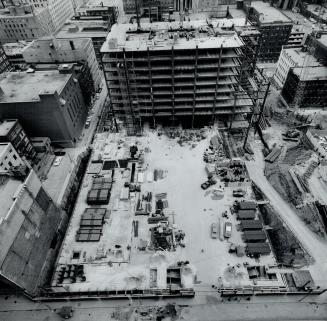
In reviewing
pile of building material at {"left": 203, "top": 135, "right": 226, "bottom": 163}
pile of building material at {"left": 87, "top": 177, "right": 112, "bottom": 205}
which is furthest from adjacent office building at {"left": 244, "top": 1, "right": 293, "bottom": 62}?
pile of building material at {"left": 87, "top": 177, "right": 112, "bottom": 205}

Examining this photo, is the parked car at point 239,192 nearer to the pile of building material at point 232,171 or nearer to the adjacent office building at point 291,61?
the pile of building material at point 232,171

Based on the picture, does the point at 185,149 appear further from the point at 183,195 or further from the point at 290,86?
Result: the point at 290,86

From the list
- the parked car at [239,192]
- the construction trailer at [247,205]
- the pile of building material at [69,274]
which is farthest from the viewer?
the parked car at [239,192]

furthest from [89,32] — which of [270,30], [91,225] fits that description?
[91,225]

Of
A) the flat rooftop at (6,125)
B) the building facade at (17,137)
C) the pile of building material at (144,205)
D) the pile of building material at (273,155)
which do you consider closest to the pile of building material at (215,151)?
the pile of building material at (273,155)

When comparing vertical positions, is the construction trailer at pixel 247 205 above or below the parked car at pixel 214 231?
above

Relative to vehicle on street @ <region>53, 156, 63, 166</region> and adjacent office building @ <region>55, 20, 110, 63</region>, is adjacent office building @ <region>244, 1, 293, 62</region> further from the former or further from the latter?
vehicle on street @ <region>53, 156, 63, 166</region>
